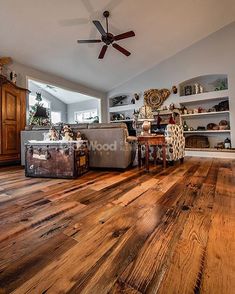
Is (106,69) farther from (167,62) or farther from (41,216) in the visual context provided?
(41,216)

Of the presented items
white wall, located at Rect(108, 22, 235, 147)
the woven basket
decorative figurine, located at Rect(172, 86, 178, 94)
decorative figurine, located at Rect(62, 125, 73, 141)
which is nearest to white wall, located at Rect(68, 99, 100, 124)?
white wall, located at Rect(108, 22, 235, 147)

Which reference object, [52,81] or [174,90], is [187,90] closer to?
[174,90]

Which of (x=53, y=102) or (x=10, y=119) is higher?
(x=53, y=102)

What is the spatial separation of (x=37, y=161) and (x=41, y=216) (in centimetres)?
154

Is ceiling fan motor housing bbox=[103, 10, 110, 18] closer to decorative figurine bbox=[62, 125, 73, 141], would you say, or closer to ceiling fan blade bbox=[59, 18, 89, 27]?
ceiling fan blade bbox=[59, 18, 89, 27]

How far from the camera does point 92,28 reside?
3.91 metres

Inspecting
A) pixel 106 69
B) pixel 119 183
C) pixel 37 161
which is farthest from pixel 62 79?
pixel 119 183

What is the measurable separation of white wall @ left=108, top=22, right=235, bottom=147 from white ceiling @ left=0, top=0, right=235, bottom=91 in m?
0.23

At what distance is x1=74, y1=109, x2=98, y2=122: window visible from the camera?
8680 millimetres

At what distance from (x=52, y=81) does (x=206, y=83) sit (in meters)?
4.78

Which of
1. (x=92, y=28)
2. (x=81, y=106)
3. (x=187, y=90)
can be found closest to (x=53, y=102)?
(x=81, y=106)

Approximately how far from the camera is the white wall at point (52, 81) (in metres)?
4.39

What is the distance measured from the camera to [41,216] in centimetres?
128

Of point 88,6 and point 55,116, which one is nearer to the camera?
point 88,6
